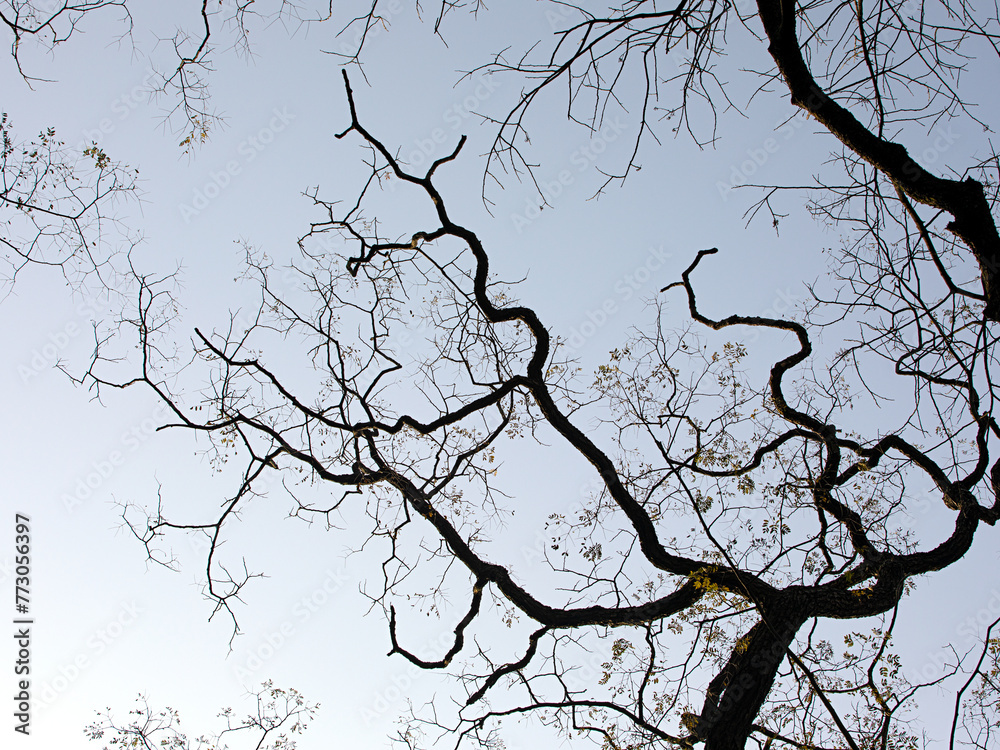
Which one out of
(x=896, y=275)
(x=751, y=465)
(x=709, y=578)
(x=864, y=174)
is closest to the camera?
(x=896, y=275)

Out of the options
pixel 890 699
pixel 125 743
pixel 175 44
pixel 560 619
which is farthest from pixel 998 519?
pixel 125 743

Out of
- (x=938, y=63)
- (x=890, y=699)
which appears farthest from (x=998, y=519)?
(x=938, y=63)

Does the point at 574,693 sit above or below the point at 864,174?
below

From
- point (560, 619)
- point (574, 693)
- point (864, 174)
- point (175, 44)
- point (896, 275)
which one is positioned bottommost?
point (574, 693)

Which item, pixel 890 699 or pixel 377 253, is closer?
pixel 890 699

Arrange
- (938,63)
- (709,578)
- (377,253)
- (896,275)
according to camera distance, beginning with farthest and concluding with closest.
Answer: (377,253) < (709,578) < (896,275) < (938,63)

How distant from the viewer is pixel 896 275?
3.41 metres

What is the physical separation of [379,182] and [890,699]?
5.37 metres

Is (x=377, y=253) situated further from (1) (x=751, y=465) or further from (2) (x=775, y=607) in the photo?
(2) (x=775, y=607)

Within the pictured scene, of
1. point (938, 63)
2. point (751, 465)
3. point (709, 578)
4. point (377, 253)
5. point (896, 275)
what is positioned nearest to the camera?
point (938, 63)

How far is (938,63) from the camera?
2998 mm

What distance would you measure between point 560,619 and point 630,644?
589 millimetres

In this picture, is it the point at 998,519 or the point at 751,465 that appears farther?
the point at 751,465

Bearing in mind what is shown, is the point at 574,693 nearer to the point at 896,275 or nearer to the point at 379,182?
the point at 896,275
